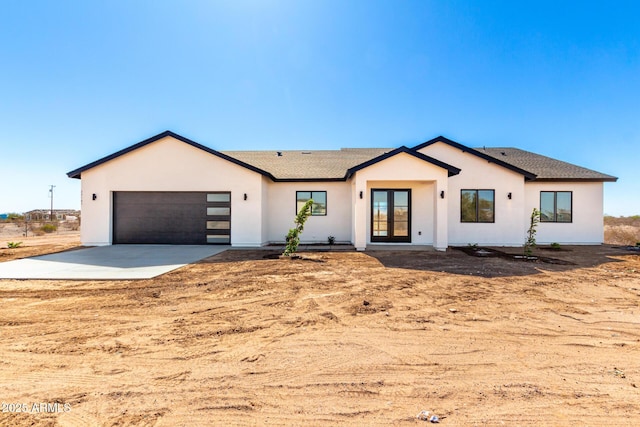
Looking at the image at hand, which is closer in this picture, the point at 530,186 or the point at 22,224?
the point at 530,186

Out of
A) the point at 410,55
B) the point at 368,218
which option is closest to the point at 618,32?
the point at 410,55

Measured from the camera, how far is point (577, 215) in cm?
1261

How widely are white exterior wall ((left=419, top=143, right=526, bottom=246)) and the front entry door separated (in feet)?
6.83

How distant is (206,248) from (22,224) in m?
25.9

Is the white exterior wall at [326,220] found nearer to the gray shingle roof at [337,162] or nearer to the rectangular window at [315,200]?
the rectangular window at [315,200]

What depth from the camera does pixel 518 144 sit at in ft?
56.4

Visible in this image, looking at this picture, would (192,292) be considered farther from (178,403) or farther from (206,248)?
(206,248)

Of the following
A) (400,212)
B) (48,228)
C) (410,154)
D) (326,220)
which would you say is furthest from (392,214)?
(48,228)

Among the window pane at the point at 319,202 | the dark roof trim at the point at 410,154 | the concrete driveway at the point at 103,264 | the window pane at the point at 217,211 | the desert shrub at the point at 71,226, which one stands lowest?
the concrete driveway at the point at 103,264

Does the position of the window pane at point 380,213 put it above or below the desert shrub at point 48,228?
above

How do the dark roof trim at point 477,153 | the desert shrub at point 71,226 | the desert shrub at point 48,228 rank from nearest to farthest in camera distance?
1. the dark roof trim at point 477,153
2. the desert shrub at point 48,228
3. the desert shrub at point 71,226

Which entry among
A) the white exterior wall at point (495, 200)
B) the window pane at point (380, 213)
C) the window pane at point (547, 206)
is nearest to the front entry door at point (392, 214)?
the window pane at point (380, 213)

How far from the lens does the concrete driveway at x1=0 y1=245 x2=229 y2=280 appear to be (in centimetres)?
651

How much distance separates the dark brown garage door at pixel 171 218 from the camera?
40.1 feet
